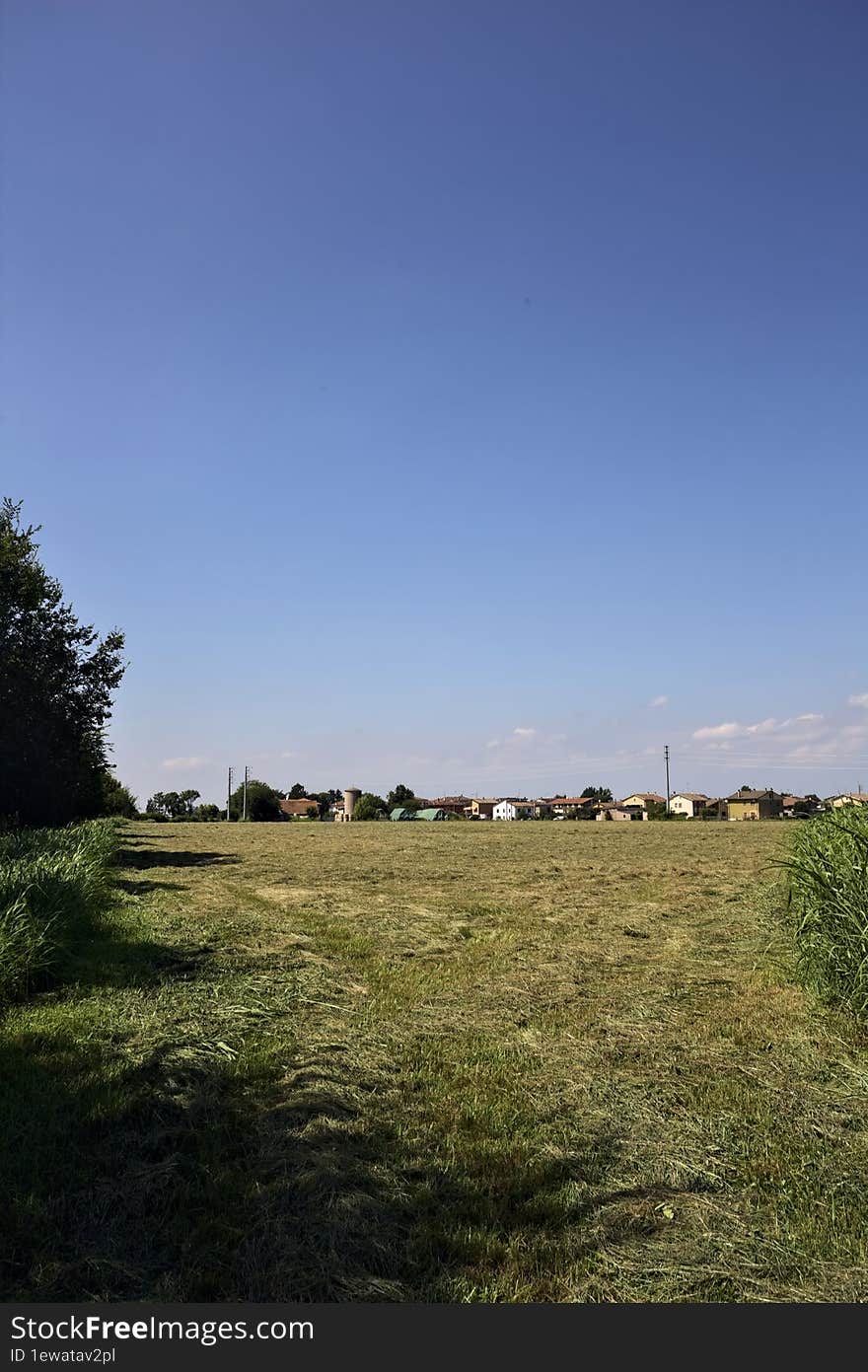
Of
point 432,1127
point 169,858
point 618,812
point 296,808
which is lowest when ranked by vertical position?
point 618,812

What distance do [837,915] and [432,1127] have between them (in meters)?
4.54

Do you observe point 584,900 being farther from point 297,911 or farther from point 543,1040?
point 543,1040

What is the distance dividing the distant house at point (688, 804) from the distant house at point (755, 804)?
4.16 metres

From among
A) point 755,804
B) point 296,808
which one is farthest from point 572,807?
point 296,808

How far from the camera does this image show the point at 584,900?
612 inches

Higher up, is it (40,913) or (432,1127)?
(40,913)

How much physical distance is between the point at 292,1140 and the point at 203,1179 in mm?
558

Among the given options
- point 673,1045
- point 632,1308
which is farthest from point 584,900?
point 632,1308

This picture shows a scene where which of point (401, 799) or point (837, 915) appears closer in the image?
point (837, 915)

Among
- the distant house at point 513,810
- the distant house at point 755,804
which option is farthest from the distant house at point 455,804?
the distant house at point 755,804

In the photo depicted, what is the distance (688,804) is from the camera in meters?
125

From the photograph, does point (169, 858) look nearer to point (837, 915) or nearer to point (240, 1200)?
point (837, 915)

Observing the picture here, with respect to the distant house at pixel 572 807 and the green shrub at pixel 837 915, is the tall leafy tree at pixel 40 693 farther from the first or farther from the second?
the distant house at pixel 572 807

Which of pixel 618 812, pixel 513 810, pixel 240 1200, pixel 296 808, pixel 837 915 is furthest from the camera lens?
pixel 513 810
